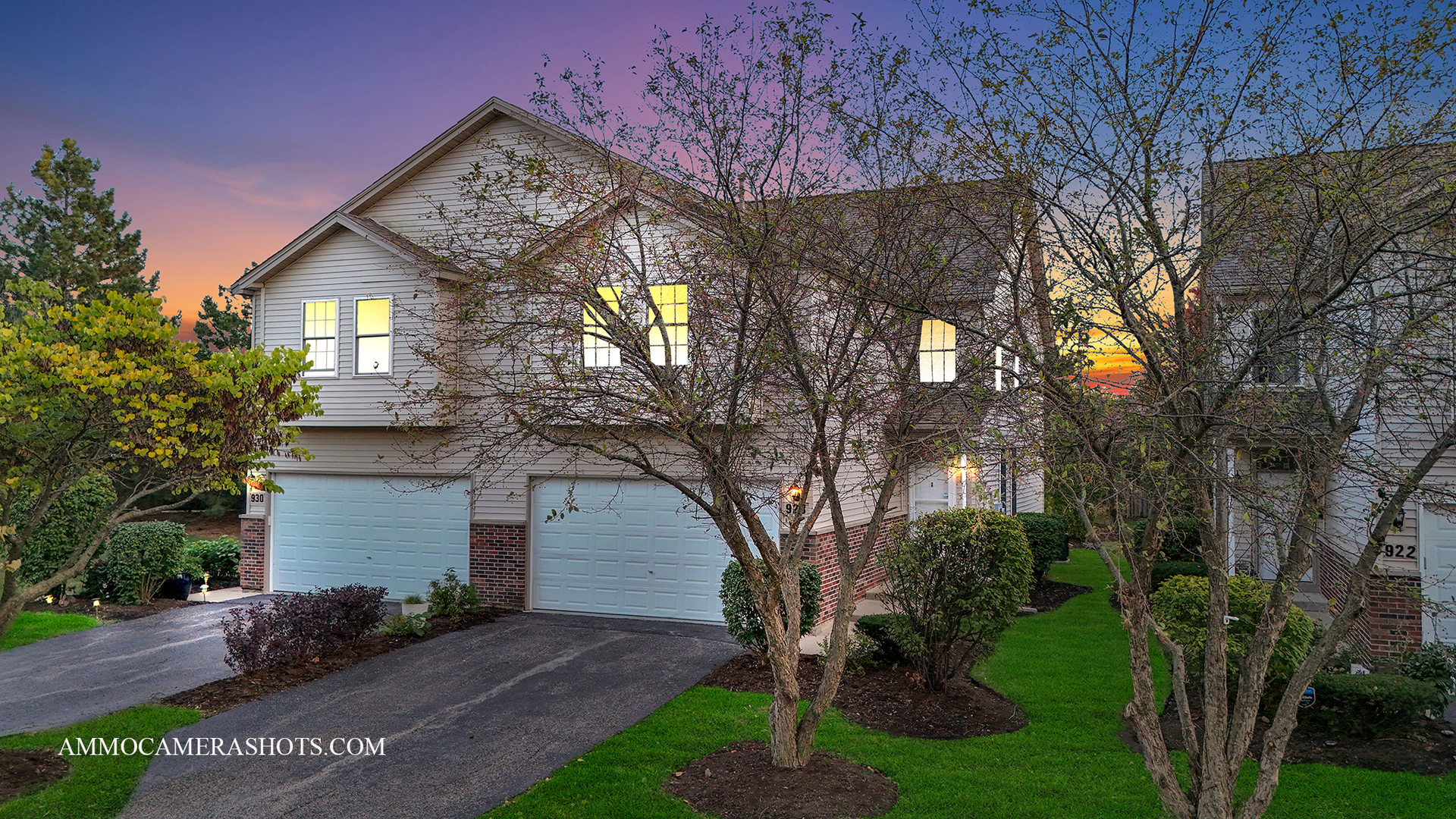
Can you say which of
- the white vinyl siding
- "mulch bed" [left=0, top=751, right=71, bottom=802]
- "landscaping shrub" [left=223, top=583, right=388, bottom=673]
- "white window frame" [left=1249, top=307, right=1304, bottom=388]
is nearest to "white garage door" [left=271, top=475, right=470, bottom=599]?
the white vinyl siding

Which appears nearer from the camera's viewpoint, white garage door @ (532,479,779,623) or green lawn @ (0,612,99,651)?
green lawn @ (0,612,99,651)

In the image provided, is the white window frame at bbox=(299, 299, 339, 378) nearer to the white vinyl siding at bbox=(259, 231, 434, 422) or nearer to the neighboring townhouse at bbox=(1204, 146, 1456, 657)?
the white vinyl siding at bbox=(259, 231, 434, 422)

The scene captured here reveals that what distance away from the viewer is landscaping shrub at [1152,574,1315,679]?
796 cm

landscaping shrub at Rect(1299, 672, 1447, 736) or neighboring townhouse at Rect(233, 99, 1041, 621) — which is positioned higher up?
neighboring townhouse at Rect(233, 99, 1041, 621)

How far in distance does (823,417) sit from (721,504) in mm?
1102

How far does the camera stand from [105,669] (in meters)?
11.1

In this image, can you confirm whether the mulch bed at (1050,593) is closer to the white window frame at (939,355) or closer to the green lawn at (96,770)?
the white window frame at (939,355)

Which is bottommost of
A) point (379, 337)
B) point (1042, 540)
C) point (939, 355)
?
point (1042, 540)

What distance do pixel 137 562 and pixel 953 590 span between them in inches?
580

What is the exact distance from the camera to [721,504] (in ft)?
22.4

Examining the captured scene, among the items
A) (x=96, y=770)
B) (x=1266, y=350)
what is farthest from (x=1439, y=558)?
(x=96, y=770)

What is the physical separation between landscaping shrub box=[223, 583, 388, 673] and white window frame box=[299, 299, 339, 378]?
15.8ft

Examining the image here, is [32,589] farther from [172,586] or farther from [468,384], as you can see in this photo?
[172,586]

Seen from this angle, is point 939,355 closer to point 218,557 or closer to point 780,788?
point 780,788
